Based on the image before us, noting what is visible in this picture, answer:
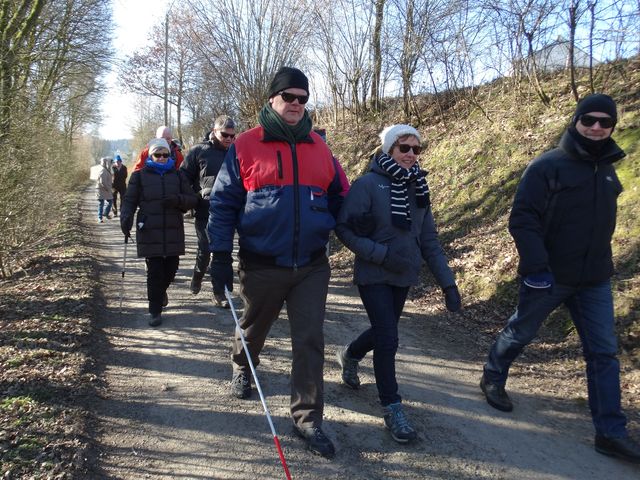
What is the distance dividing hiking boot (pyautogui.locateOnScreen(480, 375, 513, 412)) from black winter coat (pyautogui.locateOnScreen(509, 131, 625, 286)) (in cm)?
106

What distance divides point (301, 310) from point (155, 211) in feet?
9.37

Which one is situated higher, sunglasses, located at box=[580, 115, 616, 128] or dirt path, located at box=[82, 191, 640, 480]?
sunglasses, located at box=[580, 115, 616, 128]

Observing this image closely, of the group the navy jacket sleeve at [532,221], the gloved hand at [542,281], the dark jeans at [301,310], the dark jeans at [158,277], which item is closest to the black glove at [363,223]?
the dark jeans at [301,310]

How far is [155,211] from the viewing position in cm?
553

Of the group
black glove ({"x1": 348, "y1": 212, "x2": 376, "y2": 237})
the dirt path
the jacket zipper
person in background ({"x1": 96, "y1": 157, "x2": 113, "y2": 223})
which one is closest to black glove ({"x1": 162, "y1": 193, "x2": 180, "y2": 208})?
the dirt path

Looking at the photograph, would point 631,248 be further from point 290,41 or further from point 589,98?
point 290,41

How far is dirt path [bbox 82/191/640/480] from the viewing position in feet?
10.2

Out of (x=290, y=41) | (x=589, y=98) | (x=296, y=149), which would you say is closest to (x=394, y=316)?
(x=296, y=149)

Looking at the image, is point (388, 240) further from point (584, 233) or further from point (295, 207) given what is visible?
point (584, 233)

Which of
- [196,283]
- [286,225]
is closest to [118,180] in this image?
[196,283]

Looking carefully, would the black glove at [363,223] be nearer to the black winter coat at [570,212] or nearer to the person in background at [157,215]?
the black winter coat at [570,212]

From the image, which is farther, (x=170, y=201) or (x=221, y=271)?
(x=170, y=201)

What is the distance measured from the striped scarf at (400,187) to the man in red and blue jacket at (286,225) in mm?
438

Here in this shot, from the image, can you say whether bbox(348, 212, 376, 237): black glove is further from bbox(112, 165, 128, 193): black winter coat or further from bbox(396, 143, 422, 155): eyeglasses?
bbox(112, 165, 128, 193): black winter coat
